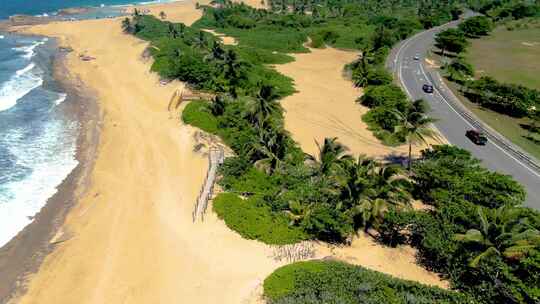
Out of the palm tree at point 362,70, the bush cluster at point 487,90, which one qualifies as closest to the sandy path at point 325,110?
the palm tree at point 362,70

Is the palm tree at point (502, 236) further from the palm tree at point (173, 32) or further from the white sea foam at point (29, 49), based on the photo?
the white sea foam at point (29, 49)

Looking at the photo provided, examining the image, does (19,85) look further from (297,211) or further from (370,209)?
(370,209)

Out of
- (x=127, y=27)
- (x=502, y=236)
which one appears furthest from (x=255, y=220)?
(x=127, y=27)

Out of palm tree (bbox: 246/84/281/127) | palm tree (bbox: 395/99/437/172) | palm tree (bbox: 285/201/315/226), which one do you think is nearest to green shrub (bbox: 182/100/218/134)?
palm tree (bbox: 246/84/281/127)

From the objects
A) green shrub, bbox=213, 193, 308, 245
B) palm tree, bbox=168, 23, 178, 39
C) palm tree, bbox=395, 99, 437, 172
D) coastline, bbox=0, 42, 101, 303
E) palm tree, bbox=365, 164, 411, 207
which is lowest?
coastline, bbox=0, 42, 101, 303

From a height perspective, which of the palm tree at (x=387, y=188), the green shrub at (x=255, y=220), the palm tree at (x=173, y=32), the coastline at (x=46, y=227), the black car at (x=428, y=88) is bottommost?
the coastline at (x=46, y=227)

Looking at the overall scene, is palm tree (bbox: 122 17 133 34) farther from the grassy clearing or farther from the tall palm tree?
the tall palm tree
